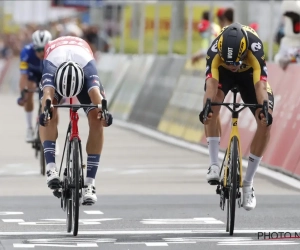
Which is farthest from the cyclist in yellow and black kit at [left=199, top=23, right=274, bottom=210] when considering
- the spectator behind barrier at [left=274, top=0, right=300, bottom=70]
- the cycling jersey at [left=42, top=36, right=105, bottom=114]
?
Answer: the spectator behind barrier at [left=274, top=0, right=300, bottom=70]

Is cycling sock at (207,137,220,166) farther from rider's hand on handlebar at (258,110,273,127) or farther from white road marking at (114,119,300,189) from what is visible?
white road marking at (114,119,300,189)

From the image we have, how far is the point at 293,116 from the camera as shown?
1619cm

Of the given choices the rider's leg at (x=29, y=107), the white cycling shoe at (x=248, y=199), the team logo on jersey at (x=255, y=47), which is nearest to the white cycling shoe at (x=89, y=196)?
the white cycling shoe at (x=248, y=199)

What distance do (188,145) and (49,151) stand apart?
9.31m

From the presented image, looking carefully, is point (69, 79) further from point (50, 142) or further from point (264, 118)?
point (264, 118)

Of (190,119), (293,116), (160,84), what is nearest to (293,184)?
(293,116)

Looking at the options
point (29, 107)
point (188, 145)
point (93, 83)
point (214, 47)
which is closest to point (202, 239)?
point (93, 83)

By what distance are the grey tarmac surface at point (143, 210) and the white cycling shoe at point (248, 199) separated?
0.63 feet

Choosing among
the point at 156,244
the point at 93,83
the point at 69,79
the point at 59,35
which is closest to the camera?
the point at 156,244

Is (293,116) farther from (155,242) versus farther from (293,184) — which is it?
(155,242)

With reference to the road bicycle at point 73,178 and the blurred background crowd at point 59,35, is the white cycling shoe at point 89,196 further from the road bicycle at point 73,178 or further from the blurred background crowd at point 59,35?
the blurred background crowd at point 59,35

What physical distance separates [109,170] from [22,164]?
59.2 inches

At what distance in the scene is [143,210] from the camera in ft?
41.7

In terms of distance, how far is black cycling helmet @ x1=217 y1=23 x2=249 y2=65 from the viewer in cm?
1101
